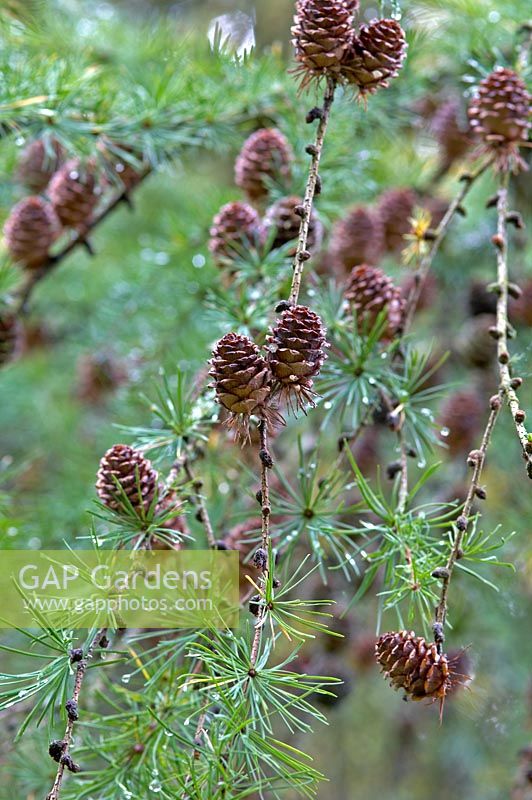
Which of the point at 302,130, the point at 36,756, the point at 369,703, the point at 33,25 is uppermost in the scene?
the point at 33,25

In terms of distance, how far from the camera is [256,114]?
0.92m

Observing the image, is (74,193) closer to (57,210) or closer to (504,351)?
(57,210)

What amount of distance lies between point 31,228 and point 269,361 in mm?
478

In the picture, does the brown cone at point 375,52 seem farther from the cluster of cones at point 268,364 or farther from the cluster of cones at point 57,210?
the cluster of cones at point 57,210

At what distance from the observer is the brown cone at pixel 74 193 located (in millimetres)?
856

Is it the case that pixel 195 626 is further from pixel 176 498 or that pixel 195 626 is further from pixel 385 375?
pixel 385 375

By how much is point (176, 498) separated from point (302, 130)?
0.50 meters

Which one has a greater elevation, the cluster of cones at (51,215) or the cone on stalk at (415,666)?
the cluster of cones at (51,215)

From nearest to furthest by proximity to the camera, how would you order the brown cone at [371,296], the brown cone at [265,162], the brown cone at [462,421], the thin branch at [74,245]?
the brown cone at [371,296] → the brown cone at [265,162] → the thin branch at [74,245] → the brown cone at [462,421]

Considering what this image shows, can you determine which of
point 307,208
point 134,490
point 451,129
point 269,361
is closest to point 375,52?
point 307,208

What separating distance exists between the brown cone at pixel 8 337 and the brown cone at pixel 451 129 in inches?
22.2

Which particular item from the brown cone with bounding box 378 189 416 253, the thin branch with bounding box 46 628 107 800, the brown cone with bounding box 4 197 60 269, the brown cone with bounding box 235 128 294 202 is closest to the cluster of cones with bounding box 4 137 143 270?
the brown cone with bounding box 4 197 60 269

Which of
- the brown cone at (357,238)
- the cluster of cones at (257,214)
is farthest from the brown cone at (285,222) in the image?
the brown cone at (357,238)

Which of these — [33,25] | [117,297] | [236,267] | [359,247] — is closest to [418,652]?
[236,267]
